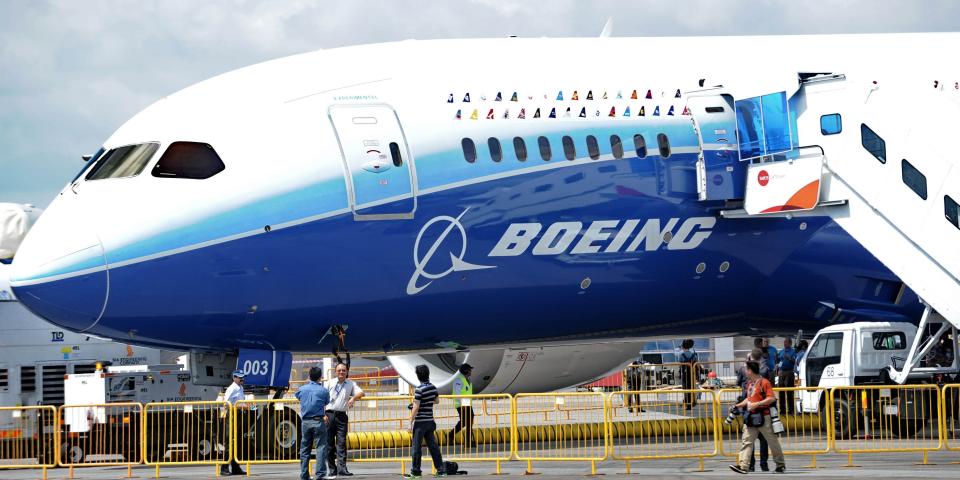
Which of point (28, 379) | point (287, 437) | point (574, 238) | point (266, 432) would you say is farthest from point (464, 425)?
point (28, 379)

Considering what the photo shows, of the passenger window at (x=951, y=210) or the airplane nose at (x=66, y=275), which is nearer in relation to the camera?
the airplane nose at (x=66, y=275)

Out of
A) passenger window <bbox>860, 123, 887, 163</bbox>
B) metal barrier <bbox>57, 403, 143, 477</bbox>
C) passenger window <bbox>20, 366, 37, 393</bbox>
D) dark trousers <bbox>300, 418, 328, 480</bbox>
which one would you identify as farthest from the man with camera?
passenger window <bbox>20, 366, 37, 393</bbox>

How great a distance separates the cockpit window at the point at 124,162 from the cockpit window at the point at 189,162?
20 centimetres

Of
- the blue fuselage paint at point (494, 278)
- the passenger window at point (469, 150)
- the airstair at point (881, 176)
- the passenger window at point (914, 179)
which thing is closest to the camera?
the blue fuselage paint at point (494, 278)

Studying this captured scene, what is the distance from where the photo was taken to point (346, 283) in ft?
53.9

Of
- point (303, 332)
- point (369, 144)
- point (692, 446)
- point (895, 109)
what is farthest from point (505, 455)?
point (895, 109)

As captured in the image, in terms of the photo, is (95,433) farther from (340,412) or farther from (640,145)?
(640,145)

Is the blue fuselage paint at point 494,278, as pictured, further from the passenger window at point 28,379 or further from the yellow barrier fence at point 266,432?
the passenger window at point 28,379

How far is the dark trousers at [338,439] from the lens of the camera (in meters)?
16.3

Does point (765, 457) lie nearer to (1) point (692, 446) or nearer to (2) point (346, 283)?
(1) point (692, 446)

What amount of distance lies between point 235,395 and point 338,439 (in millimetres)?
1697

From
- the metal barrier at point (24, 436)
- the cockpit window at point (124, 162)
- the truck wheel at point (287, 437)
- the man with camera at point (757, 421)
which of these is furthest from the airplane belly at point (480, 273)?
the metal barrier at point (24, 436)

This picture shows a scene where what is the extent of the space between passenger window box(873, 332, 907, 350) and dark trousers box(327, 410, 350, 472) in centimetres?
795

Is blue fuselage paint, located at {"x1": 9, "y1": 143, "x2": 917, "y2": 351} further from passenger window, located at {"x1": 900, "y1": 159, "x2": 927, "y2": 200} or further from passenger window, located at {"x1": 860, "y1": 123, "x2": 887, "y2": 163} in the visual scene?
passenger window, located at {"x1": 900, "y1": 159, "x2": 927, "y2": 200}
